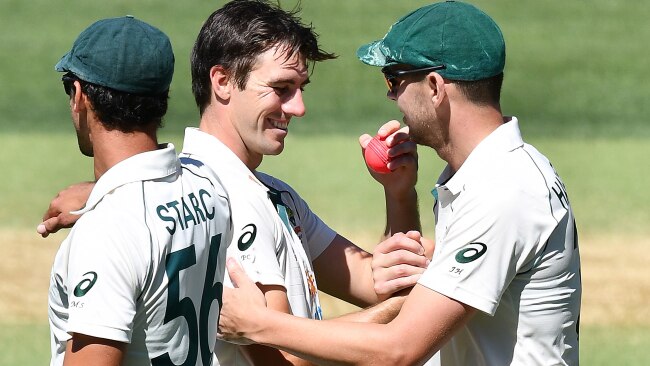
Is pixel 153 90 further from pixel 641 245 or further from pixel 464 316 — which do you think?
pixel 641 245

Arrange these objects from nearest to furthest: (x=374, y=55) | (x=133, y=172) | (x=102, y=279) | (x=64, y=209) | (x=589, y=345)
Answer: (x=102, y=279) < (x=133, y=172) < (x=64, y=209) < (x=374, y=55) < (x=589, y=345)

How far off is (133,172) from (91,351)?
1.88 feet

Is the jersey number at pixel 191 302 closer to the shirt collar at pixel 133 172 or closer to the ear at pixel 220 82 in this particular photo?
the shirt collar at pixel 133 172

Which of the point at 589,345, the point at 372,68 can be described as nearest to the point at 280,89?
the point at 589,345

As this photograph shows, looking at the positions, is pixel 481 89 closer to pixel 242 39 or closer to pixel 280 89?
pixel 280 89

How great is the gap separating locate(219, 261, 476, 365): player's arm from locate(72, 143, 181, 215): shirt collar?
0.69m

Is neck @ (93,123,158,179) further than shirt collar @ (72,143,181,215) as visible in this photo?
Yes

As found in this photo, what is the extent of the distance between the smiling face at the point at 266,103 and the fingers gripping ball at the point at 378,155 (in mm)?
553

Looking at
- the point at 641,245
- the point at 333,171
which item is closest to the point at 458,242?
the point at 641,245

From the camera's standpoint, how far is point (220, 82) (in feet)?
15.3

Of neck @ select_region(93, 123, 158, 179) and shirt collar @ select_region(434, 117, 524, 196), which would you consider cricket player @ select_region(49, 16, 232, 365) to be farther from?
shirt collar @ select_region(434, 117, 524, 196)

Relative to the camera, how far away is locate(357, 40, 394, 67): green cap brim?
4461mm

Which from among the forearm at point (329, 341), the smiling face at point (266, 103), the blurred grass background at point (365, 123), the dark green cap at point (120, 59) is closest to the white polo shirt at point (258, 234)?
the smiling face at point (266, 103)

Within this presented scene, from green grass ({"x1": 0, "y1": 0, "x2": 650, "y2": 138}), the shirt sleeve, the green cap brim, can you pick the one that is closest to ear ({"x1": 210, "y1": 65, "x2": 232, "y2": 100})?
the green cap brim
